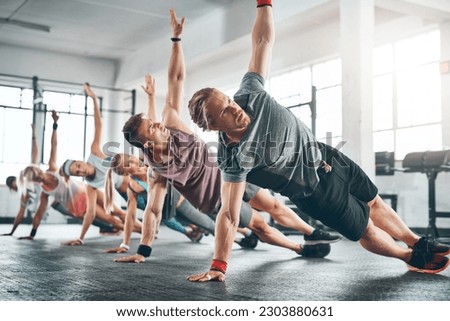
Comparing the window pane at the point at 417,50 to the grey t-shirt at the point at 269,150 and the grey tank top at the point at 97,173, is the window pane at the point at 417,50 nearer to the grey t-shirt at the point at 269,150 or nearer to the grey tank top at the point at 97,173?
the grey tank top at the point at 97,173

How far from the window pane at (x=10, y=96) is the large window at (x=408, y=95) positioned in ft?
21.0

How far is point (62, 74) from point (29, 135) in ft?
4.42

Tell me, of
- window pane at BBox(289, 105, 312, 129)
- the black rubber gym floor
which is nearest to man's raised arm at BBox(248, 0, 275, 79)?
the black rubber gym floor

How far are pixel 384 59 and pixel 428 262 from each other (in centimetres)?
529

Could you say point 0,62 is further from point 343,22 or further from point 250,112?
point 250,112

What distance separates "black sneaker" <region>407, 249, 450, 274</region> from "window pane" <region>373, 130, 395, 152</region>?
4.67 metres

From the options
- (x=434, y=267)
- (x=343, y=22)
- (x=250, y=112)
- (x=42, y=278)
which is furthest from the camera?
(x=343, y=22)

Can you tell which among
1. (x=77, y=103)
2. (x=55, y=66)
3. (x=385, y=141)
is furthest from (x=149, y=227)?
(x=55, y=66)

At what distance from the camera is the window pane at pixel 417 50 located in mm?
6703

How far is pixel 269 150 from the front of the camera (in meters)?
2.21

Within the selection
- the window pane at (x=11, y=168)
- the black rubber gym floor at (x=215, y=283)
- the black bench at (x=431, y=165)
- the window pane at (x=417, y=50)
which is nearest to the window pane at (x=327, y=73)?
the window pane at (x=417, y=50)

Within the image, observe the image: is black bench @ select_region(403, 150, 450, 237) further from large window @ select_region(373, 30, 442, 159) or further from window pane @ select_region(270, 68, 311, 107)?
window pane @ select_region(270, 68, 311, 107)
